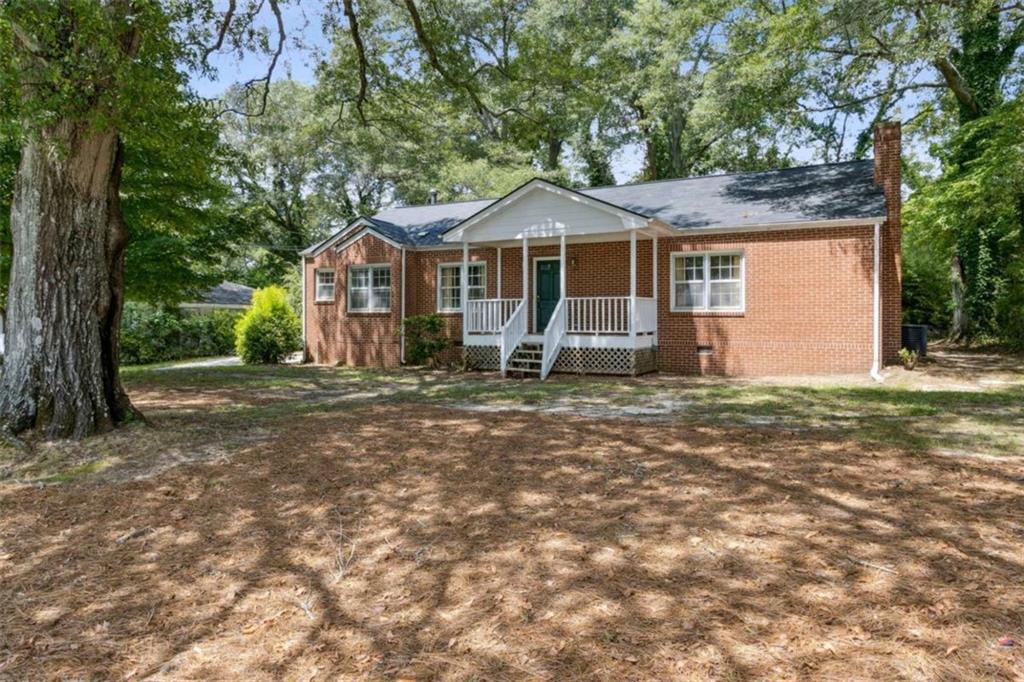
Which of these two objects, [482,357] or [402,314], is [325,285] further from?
[482,357]

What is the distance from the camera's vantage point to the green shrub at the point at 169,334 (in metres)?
22.7

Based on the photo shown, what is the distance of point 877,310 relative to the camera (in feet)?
42.3

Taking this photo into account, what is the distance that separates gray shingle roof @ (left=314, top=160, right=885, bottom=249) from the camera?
44.9 ft

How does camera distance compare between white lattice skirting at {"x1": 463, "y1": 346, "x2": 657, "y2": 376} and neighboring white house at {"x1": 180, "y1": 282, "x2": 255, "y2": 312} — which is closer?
white lattice skirting at {"x1": 463, "y1": 346, "x2": 657, "y2": 376}

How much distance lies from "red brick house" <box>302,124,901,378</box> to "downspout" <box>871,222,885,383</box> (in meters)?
0.03

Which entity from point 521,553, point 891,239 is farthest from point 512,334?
point 521,553

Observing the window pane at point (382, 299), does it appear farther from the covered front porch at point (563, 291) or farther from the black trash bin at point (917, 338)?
the black trash bin at point (917, 338)

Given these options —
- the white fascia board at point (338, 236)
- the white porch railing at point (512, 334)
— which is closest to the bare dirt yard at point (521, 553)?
the white porch railing at point (512, 334)

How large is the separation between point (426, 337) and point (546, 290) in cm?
339

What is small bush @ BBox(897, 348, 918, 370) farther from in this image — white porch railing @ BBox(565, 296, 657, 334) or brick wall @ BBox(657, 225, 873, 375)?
white porch railing @ BBox(565, 296, 657, 334)

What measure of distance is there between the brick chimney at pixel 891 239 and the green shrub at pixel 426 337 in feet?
33.1

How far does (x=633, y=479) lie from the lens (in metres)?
5.18

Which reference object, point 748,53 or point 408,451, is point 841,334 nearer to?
point 748,53

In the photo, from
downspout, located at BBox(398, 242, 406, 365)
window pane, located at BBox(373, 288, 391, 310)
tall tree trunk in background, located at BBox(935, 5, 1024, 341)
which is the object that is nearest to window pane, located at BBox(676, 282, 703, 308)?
downspout, located at BBox(398, 242, 406, 365)
